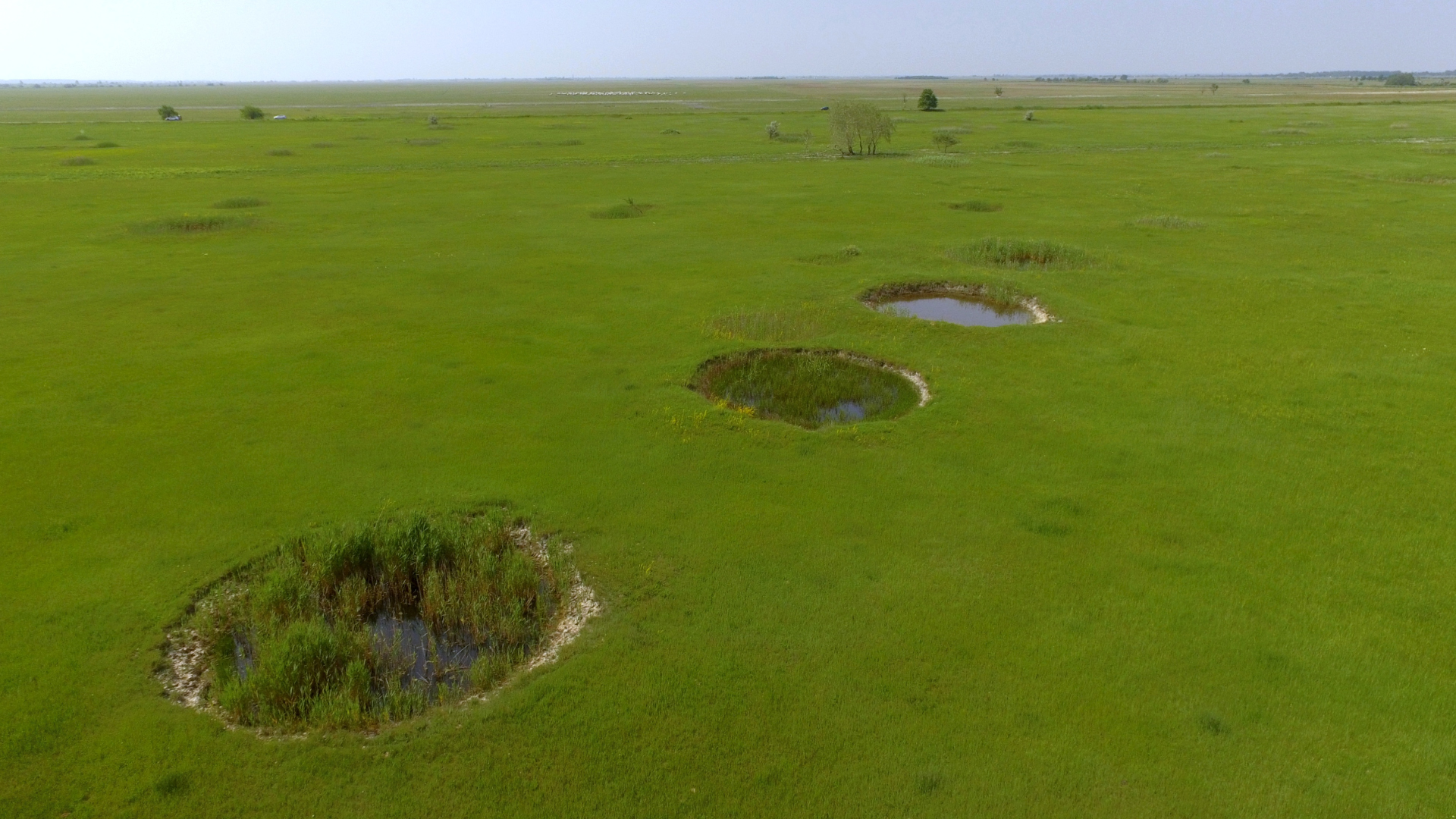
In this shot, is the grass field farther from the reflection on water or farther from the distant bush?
the distant bush

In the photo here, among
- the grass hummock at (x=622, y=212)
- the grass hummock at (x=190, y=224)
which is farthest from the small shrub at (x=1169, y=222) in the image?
the grass hummock at (x=190, y=224)

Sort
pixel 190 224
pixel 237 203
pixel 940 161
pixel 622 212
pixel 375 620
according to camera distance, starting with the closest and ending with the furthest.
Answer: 1. pixel 375 620
2. pixel 190 224
3. pixel 622 212
4. pixel 237 203
5. pixel 940 161

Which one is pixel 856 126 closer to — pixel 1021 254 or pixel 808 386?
pixel 1021 254

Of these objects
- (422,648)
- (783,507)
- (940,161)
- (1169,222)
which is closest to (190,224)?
(422,648)

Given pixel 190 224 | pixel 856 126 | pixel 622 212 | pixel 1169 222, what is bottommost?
pixel 190 224

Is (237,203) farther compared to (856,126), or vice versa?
(856,126)

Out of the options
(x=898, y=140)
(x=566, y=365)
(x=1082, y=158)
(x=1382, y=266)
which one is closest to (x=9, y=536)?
(x=566, y=365)

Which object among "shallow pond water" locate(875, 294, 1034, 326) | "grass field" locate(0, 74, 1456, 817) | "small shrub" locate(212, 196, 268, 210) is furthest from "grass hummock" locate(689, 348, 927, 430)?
A: "small shrub" locate(212, 196, 268, 210)
